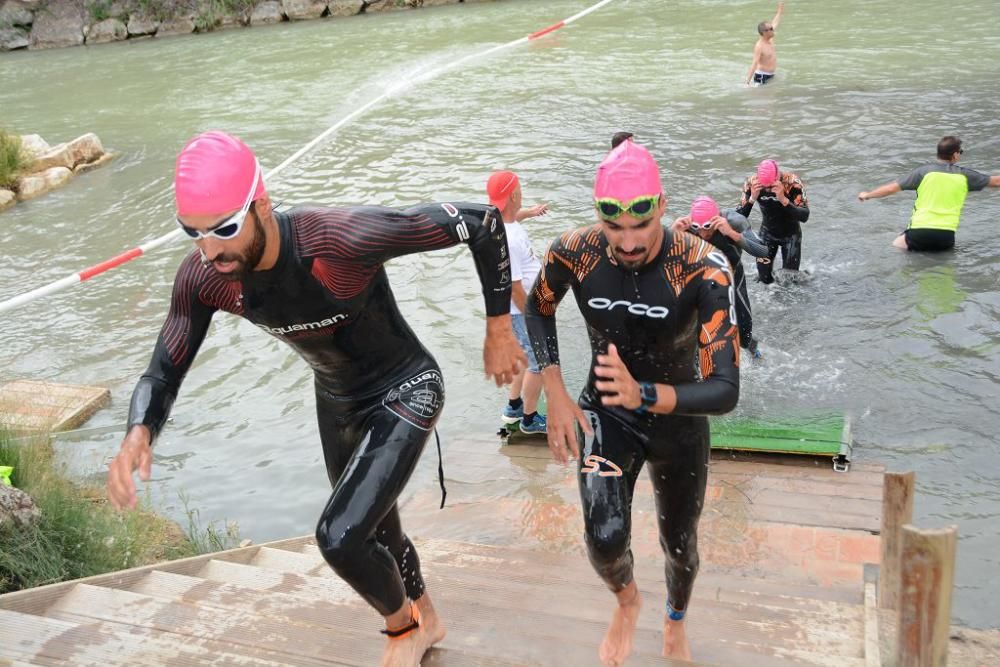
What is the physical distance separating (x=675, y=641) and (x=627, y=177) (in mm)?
1978

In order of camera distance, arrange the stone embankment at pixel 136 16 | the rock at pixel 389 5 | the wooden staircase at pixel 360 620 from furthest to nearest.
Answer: the stone embankment at pixel 136 16 → the rock at pixel 389 5 → the wooden staircase at pixel 360 620

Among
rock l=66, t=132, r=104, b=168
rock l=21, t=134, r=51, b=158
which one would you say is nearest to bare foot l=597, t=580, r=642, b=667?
rock l=66, t=132, r=104, b=168

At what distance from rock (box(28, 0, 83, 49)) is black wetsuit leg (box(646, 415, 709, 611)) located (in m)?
37.1

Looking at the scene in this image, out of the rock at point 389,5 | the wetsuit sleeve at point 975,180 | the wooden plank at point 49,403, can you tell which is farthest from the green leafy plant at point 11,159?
the rock at point 389,5

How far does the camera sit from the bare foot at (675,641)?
13.0 feet

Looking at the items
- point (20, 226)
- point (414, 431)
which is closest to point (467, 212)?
point (414, 431)

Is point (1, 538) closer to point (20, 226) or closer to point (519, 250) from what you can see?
point (519, 250)

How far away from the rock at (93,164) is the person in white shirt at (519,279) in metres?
12.9

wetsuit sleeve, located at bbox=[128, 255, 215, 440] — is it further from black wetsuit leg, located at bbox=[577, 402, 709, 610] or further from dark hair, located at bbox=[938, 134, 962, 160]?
dark hair, located at bbox=[938, 134, 962, 160]

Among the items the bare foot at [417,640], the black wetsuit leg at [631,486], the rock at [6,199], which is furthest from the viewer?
the rock at [6,199]

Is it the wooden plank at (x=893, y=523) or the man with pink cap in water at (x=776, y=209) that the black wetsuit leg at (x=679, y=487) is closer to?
the wooden plank at (x=893, y=523)

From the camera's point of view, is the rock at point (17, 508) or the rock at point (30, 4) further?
the rock at point (30, 4)

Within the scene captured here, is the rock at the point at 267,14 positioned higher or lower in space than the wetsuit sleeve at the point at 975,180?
higher

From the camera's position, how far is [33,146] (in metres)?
18.2
